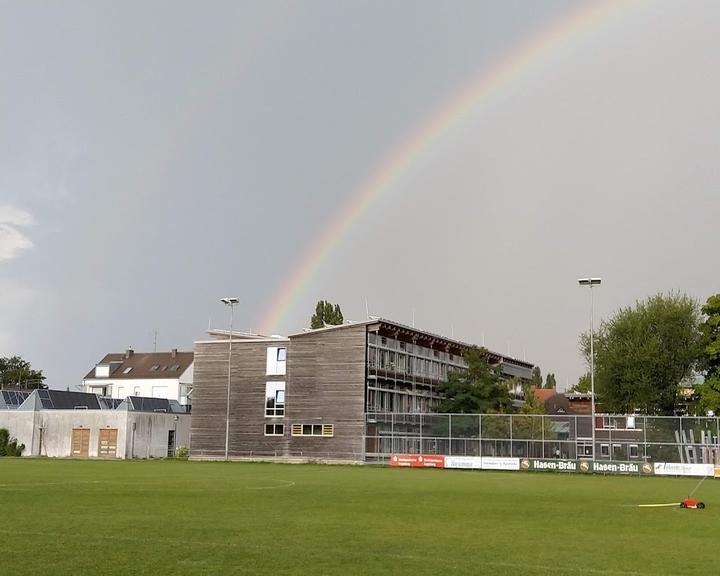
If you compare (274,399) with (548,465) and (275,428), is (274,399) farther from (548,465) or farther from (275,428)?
(548,465)

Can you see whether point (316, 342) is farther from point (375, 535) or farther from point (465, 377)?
point (375, 535)

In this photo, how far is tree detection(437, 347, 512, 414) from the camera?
3310 inches

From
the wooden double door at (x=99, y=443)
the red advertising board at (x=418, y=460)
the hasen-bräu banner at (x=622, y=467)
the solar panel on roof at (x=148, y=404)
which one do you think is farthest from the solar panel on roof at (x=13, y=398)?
the hasen-bräu banner at (x=622, y=467)

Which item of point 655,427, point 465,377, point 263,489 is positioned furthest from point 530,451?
point 263,489

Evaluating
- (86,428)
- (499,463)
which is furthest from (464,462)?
(86,428)

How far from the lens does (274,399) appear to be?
78.4 m

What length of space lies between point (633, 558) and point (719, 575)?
2.10 meters

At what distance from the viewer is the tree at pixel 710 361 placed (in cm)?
7569

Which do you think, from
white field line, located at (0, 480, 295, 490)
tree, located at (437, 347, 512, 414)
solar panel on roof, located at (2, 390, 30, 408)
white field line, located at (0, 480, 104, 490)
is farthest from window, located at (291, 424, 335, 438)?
white field line, located at (0, 480, 104, 490)

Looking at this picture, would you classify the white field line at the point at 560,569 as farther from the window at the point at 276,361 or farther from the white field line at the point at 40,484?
the window at the point at 276,361

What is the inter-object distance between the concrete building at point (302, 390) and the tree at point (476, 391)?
4.30m

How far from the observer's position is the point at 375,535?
18.6m

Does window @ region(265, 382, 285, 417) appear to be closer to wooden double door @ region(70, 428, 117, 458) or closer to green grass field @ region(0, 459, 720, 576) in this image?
wooden double door @ region(70, 428, 117, 458)

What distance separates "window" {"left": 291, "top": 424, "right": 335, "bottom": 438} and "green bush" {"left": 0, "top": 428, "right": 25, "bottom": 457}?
29704 millimetres
